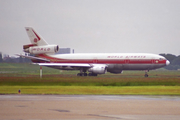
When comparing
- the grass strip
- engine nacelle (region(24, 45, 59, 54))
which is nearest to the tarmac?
the grass strip

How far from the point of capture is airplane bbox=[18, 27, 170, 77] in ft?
198

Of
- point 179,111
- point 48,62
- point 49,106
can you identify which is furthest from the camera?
point 48,62

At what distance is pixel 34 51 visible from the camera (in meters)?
67.1

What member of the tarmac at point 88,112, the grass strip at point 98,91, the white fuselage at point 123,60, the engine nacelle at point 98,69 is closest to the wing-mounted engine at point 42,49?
the white fuselage at point 123,60

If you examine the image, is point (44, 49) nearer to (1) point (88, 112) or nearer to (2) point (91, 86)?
(2) point (91, 86)

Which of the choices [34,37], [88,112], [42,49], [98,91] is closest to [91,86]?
[98,91]

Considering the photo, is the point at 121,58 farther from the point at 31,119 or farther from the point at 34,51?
the point at 31,119

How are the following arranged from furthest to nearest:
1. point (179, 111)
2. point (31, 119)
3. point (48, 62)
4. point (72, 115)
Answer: point (48, 62) < point (179, 111) < point (72, 115) < point (31, 119)

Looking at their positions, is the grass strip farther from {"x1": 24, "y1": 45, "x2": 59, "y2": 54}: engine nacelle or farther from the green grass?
{"x1": 24, "y1": 45, "x2": 59, "y2": 54}: engine nacelle

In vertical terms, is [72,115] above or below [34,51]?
below

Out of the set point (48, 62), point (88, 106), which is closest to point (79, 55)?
point (48, 62)

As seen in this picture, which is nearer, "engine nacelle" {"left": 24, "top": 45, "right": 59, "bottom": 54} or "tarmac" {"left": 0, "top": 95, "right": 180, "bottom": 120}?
"tarmac" {"left": 0, "top": 95, "right": 180, "bottom": 120}

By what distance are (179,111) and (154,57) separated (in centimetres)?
4560

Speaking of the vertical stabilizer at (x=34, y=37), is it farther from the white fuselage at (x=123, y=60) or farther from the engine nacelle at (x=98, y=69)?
the engine nacelle at (x=98, y=69)
